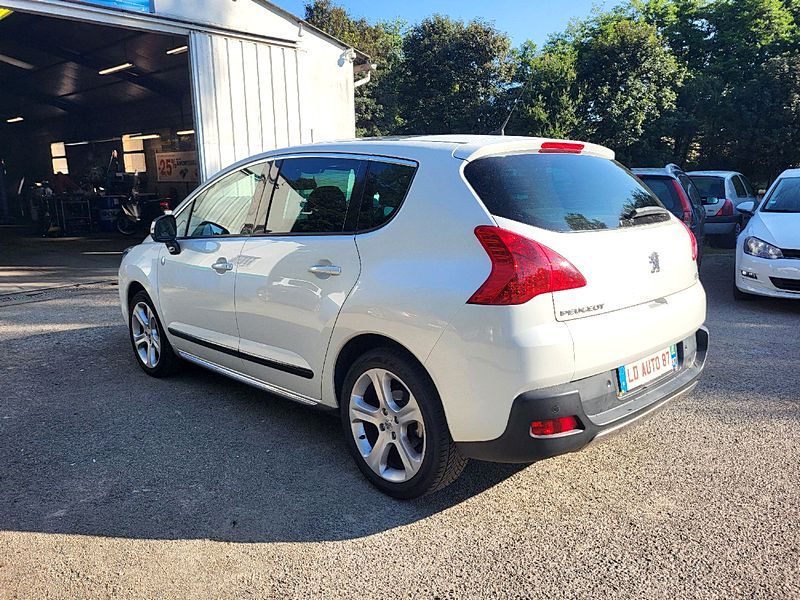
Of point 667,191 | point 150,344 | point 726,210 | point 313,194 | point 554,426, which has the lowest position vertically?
point 150,344

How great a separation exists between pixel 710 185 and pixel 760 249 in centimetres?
688

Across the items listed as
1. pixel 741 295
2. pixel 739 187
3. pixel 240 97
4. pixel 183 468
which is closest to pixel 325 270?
pixel 183 468

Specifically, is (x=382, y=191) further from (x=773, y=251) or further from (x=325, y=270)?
(x=773, y=251)

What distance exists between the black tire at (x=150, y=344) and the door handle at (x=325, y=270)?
6.65 ft

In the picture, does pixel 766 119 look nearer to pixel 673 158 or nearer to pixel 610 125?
pixel 673 158

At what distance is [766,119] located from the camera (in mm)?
21234

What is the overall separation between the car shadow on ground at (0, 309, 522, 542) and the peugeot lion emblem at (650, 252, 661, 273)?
128 cm

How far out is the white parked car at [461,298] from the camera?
8.57 feet

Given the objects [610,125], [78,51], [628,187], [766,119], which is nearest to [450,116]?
[610,125]

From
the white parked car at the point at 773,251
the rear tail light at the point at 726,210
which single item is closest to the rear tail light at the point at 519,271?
the white parked car at the point at 773,251

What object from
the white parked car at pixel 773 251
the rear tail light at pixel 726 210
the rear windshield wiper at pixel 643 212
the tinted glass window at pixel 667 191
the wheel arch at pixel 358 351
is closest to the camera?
the wheel arch at pixel 358 351

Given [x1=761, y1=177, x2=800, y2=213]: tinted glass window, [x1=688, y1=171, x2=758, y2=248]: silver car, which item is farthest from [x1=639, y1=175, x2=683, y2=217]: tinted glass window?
[x1=688, y1=171, x2=758, y2=248]: silver car

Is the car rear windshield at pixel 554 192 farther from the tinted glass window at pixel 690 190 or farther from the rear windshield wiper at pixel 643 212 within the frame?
the tinted glass window at pixel 690 190

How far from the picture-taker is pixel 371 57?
32.4 meters
